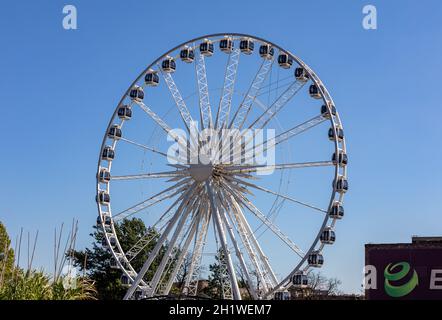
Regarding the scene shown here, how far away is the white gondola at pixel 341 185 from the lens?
39372mm

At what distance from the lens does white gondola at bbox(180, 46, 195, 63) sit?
4572cm

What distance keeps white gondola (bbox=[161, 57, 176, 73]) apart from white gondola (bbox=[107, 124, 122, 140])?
15.1ft

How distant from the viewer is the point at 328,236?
38531 mm

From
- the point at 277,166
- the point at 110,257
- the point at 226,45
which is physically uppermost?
the point at 226,45

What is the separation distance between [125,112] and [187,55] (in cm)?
524

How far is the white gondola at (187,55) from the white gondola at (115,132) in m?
5.90

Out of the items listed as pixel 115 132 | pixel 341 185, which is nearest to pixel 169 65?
pixel 115 132

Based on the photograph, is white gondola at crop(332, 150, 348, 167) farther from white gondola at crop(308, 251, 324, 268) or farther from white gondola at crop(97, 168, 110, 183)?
white gondola at crop(97, 168, 110, 183)

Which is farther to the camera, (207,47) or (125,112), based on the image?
(125,112)

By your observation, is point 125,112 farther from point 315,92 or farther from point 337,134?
point 337,134

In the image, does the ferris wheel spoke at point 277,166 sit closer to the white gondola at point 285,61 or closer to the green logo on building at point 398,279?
the white gondola at point 285,61

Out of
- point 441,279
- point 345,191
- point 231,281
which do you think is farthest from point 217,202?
point 441,279

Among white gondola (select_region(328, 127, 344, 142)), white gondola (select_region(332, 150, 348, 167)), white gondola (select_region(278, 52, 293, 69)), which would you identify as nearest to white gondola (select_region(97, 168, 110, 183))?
white gondola (select_region(278, 52, 293, 69))
